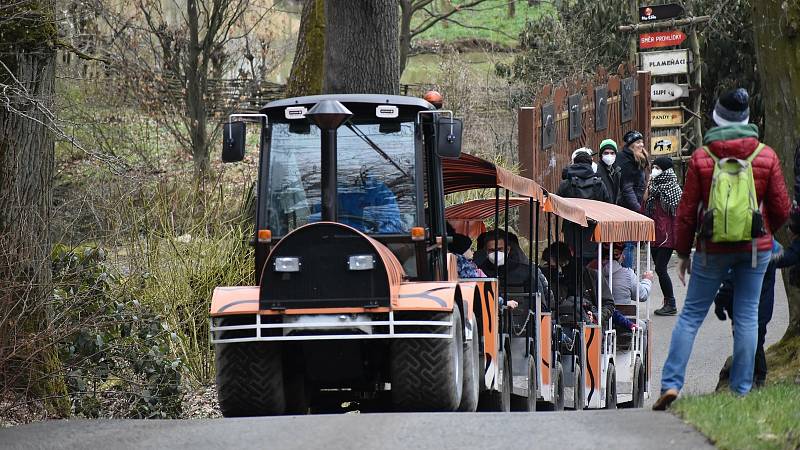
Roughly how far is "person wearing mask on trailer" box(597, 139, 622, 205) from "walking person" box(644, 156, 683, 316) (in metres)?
0.45

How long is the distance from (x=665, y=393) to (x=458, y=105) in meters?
19.8

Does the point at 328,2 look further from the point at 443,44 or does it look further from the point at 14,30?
the point at 443,44

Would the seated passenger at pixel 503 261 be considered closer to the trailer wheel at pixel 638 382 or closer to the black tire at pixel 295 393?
the trailer wheel at pixel 638 382

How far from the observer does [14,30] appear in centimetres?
1106

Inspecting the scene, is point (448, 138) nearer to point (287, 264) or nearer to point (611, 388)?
point (287, 264)

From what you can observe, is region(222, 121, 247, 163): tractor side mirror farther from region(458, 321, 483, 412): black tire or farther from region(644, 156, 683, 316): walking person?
region(644, 156, 683, 316): walking person

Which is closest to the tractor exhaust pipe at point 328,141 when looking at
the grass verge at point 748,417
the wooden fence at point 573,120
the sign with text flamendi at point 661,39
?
the grass verge at point 748,417

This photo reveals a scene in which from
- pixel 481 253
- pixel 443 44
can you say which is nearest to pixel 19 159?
pixel 481 253

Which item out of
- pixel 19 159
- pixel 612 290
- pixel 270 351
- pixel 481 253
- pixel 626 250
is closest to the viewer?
pixel 270 351

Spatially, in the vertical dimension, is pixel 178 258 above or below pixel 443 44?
below

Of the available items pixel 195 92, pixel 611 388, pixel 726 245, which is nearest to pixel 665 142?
pixel 195 92

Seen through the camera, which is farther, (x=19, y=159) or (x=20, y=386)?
(x=19, y=159)

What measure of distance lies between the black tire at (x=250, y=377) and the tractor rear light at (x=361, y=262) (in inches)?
32.4

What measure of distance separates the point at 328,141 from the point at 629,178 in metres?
8.78
